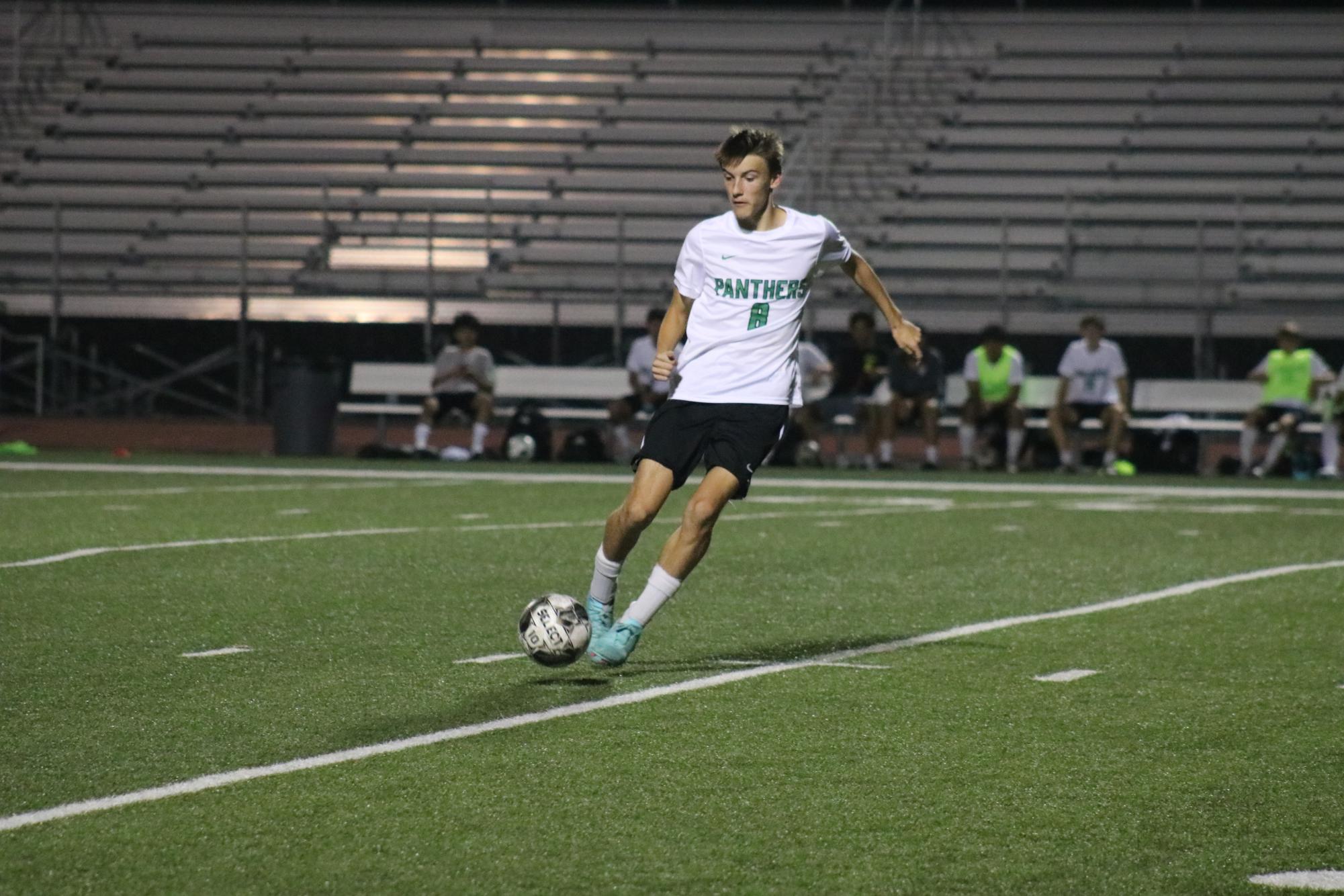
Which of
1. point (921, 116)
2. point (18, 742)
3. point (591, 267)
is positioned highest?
point (921, 116)

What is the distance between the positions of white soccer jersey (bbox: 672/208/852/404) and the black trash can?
14.5 meters

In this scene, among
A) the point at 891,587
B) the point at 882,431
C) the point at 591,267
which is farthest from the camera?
the point at 591,267

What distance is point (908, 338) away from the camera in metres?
6.68

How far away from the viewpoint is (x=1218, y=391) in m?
21.1

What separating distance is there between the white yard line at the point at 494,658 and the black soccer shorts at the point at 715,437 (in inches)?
28.5

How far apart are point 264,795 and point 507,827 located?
584mm

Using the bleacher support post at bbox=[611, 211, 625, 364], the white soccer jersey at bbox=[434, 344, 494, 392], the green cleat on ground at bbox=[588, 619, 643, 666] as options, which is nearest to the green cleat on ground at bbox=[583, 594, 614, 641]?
the green cleat on ground at bbox=[588, 619, 643, 666]

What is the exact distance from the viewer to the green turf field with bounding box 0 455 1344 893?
3703mm

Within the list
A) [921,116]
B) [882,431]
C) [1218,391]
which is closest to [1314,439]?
[1218,391]

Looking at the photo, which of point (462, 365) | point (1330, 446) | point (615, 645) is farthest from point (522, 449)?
point (615, 645)

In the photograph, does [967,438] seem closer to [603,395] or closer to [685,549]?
[603,395]

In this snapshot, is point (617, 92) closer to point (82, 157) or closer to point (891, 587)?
point (82, 157)

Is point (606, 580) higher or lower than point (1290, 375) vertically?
lower

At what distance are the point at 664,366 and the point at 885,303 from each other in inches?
42.2
